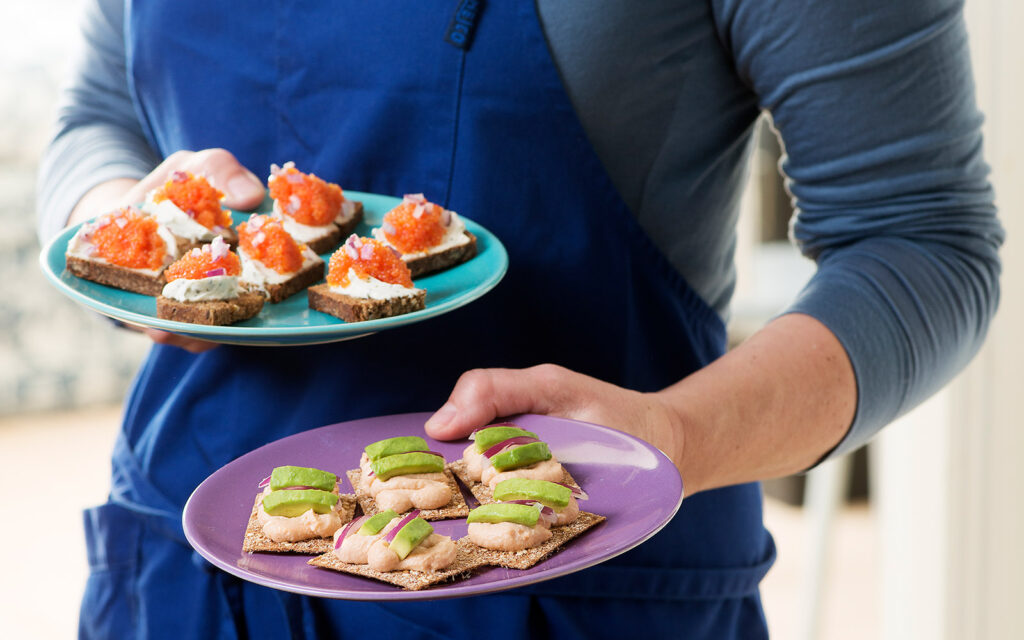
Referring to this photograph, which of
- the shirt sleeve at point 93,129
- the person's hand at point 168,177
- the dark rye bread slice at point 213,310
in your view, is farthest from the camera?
the shirt sleeve at point 93,129

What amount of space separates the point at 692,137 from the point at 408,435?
0.43 m

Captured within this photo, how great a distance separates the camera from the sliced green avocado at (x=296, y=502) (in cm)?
74

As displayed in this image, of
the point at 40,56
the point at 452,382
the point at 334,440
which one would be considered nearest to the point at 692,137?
the point at 452,382

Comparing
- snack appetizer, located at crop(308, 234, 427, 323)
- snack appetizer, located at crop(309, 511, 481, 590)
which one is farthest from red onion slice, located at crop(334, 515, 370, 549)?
snack appetizer, located at crop(308, 234, 427, 323)

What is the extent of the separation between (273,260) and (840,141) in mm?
601

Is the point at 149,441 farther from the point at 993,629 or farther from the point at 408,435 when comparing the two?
the point at 993,629

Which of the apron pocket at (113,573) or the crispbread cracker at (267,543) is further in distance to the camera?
the apron pocket at (113,573)

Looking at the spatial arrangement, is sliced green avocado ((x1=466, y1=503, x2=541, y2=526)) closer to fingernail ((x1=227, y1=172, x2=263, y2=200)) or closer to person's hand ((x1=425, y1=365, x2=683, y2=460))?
person's hand ((x1=425, y1=365, x2=683, y2=460))

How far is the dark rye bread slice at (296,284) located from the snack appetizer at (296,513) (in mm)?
300

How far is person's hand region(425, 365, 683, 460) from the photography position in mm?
844

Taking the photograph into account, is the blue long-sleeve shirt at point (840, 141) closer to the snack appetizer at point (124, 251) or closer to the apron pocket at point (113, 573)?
the snack appetizer at point (124, 251)

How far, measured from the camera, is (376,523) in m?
0.75

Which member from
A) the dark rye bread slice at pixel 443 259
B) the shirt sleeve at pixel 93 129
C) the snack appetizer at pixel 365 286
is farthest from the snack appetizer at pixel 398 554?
the shirt sleeve at pixel 93 129

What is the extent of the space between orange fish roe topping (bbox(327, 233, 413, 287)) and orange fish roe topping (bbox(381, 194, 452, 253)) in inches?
0.7
